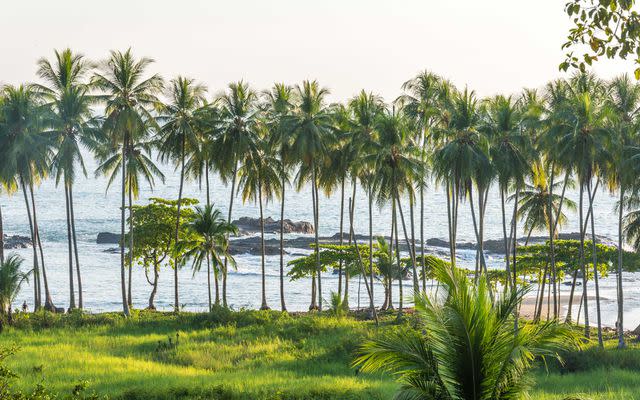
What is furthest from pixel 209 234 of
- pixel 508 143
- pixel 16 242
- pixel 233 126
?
pixel 16 242

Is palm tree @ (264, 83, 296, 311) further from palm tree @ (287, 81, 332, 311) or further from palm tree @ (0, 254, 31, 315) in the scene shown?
palm tree @ (0, 254, 31, 315)

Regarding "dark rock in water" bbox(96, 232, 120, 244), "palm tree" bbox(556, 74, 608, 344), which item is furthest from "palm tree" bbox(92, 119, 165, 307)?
"dark rock in water" bbox(96, 232, 120, 244)

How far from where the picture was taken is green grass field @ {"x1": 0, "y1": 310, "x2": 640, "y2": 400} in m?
24.5

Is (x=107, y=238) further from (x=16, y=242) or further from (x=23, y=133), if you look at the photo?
(x=23, y=133)

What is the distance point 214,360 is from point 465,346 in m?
20.1

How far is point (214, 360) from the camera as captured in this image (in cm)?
3172

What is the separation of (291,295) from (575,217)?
392ft

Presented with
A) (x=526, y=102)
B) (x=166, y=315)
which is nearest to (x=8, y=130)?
(x=166, y=315)

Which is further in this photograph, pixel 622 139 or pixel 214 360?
pixel 622 139

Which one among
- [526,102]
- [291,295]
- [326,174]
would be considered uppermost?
[526,102]

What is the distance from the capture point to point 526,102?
4838cm

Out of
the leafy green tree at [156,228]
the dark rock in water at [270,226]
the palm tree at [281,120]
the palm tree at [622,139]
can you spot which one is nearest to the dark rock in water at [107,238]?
the dark rock in water at [270,226]

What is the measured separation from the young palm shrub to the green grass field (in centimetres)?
821

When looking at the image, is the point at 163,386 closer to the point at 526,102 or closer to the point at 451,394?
the point at 451,394
